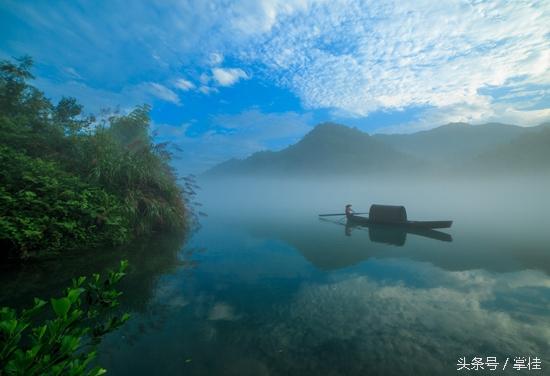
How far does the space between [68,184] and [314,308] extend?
1095 centimetres

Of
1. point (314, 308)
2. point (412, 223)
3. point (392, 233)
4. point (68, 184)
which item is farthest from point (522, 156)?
point (68, 184)

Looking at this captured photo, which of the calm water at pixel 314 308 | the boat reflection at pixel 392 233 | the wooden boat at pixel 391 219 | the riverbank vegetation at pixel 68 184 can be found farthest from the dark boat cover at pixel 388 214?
the riverbank vegetation at pixel 68 184

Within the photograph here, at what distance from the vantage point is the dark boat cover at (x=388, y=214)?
70.5 ft

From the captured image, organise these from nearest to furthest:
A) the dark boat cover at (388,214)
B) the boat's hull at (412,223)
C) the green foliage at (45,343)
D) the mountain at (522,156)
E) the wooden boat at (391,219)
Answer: the green foliage at (45,343) < the boat's hull at (412,223) < the wooden boat at (391,219) < the dark boat cover at (388,214) < the mountain at (522,156)

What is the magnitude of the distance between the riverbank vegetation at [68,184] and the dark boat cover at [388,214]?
1698cm

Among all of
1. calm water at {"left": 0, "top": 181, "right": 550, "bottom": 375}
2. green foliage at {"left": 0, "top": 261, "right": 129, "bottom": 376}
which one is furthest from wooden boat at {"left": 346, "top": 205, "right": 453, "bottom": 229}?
green foliage at {"left": 0, "top": 261, "right": 129, "bottom": 376}

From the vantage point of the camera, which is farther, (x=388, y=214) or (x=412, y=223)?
(x=388, y=214)

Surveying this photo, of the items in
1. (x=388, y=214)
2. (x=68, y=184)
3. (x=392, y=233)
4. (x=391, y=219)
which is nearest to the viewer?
(x=68, y=184)

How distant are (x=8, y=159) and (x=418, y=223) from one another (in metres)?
25.4

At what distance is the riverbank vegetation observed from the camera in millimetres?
8328

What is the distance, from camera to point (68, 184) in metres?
9.98

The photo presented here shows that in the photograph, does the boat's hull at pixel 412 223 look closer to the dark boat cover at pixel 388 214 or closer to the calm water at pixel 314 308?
the dark boat cover at pixel 388 214

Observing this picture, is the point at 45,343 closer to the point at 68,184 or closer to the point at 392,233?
the point at 68,184

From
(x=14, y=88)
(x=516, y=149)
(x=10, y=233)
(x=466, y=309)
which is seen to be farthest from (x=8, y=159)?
(x=516, y=149)
